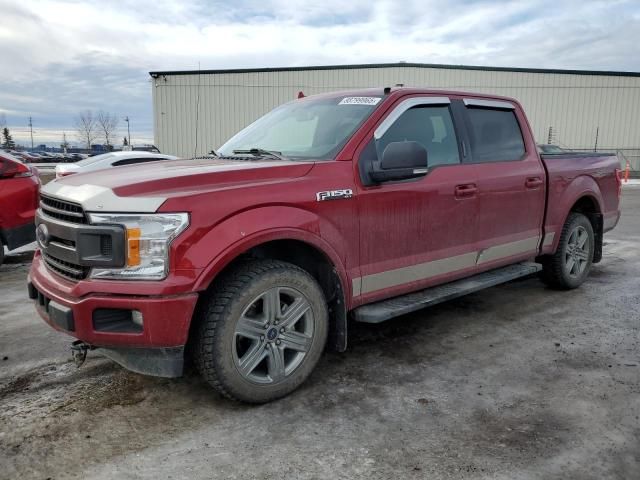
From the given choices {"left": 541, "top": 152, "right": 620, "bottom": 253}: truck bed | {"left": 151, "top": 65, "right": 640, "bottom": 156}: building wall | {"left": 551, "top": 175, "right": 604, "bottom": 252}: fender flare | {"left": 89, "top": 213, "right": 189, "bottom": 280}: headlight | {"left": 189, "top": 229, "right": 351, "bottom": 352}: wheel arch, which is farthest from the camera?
{"left": 151, "top": 65, "right": 640, "bottom": 156}: building wall

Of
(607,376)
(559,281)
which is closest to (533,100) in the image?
(559,281)

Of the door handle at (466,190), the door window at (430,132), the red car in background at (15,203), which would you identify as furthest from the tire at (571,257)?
the red car in background at (15,203)

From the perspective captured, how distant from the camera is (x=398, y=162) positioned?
3311 mm

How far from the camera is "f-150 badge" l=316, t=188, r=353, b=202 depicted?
3.16m

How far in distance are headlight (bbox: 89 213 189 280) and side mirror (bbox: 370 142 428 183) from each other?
1.36 metres

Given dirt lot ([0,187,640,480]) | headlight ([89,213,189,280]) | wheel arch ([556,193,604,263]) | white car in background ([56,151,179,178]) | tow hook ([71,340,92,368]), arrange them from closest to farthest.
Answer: dirt lot ([0,187,640,480]) < headlight ([89,213,189,280]) < tow hook ([71,340,92,368]) < wheel arch ([556,193,604,263]) < white car in background ([56,151,179,178])

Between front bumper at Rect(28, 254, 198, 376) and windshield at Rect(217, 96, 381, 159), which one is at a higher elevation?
windshield at Rect(217, 96, 381, 159)

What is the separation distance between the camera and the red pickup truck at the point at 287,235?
2.66m

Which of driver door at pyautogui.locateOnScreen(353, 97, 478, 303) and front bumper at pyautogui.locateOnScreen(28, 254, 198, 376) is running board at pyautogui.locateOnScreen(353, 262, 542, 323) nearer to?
driver door at pyautogui.locateOnScreen(353, 97, 478, 303)

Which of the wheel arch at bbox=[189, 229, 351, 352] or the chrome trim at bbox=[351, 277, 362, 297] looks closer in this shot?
the wheel arch at bbox=[189, 229, 351, 352]

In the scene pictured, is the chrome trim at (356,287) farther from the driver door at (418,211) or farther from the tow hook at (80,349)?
the tow hook at (80,349)

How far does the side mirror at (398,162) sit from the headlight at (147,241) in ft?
4.46

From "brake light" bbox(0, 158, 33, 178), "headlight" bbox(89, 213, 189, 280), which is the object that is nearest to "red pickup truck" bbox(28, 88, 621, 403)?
"headlight" bbox(89, 213, 189, 280)

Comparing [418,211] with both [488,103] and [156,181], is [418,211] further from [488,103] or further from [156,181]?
[156,181]
